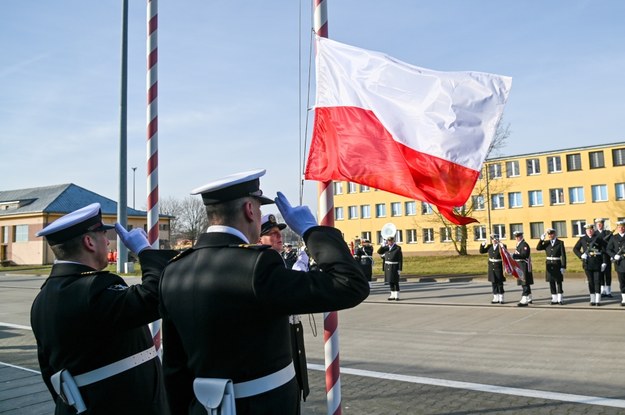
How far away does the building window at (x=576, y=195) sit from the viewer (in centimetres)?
5525

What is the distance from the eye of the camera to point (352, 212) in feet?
236

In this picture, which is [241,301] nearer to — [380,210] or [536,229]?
[536,229]

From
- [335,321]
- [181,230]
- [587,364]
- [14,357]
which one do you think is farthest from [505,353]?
[181,230]

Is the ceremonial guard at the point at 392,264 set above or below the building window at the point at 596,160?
below

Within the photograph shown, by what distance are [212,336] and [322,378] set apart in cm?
552

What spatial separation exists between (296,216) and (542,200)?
60.7m

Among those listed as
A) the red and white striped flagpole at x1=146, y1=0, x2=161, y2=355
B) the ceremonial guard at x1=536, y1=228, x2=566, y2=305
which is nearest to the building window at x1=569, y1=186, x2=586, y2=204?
the ceremonial guard at x1=536, y1=228, x2=566, y2=305

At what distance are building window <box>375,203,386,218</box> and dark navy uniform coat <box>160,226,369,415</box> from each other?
220 ft

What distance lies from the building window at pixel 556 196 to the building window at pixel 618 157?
5759 mm

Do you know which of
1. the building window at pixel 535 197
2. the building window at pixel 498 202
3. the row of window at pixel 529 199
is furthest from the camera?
the building window at pixel 498 202

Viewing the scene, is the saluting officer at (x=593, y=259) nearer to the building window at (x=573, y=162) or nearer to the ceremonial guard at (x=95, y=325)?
the ceremonial guard at (x=95, y=325)

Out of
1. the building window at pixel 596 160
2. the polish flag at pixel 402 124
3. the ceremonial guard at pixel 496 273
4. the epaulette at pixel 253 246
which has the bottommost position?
the ceremonial guard at pixel 496 273

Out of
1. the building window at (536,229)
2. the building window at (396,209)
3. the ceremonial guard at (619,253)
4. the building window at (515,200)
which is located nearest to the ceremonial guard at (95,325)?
the ceremonial guard at (619,253)

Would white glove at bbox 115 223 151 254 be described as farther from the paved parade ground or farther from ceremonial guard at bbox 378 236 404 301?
ceremonial guard at bbox 378 236 404 301
